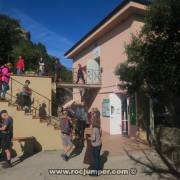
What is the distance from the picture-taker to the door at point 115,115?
18234mm

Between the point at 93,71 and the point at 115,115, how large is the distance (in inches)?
154

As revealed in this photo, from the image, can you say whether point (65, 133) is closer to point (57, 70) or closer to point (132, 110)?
point (132, 110)

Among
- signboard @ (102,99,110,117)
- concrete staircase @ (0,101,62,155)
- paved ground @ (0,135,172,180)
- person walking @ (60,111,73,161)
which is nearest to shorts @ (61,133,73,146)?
person walking @ (60,111,73,161)

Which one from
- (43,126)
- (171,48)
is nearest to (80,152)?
(43,126)

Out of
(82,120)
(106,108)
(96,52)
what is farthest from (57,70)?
(82,120)

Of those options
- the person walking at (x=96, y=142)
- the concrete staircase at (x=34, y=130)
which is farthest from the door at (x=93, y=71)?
the person walking at (x=96, y=142)

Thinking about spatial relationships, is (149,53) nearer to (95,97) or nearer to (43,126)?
(43,126)

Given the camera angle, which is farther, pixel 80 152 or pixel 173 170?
pixel 80 152

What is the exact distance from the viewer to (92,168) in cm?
922

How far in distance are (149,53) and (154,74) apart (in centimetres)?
80

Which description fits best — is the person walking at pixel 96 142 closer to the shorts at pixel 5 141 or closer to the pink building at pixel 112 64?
the shorts at pixel 5 141

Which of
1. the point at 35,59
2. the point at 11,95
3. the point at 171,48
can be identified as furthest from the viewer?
the point at 35,59

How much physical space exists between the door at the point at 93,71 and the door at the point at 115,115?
2.65 metres

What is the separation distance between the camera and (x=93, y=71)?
20719 mm
